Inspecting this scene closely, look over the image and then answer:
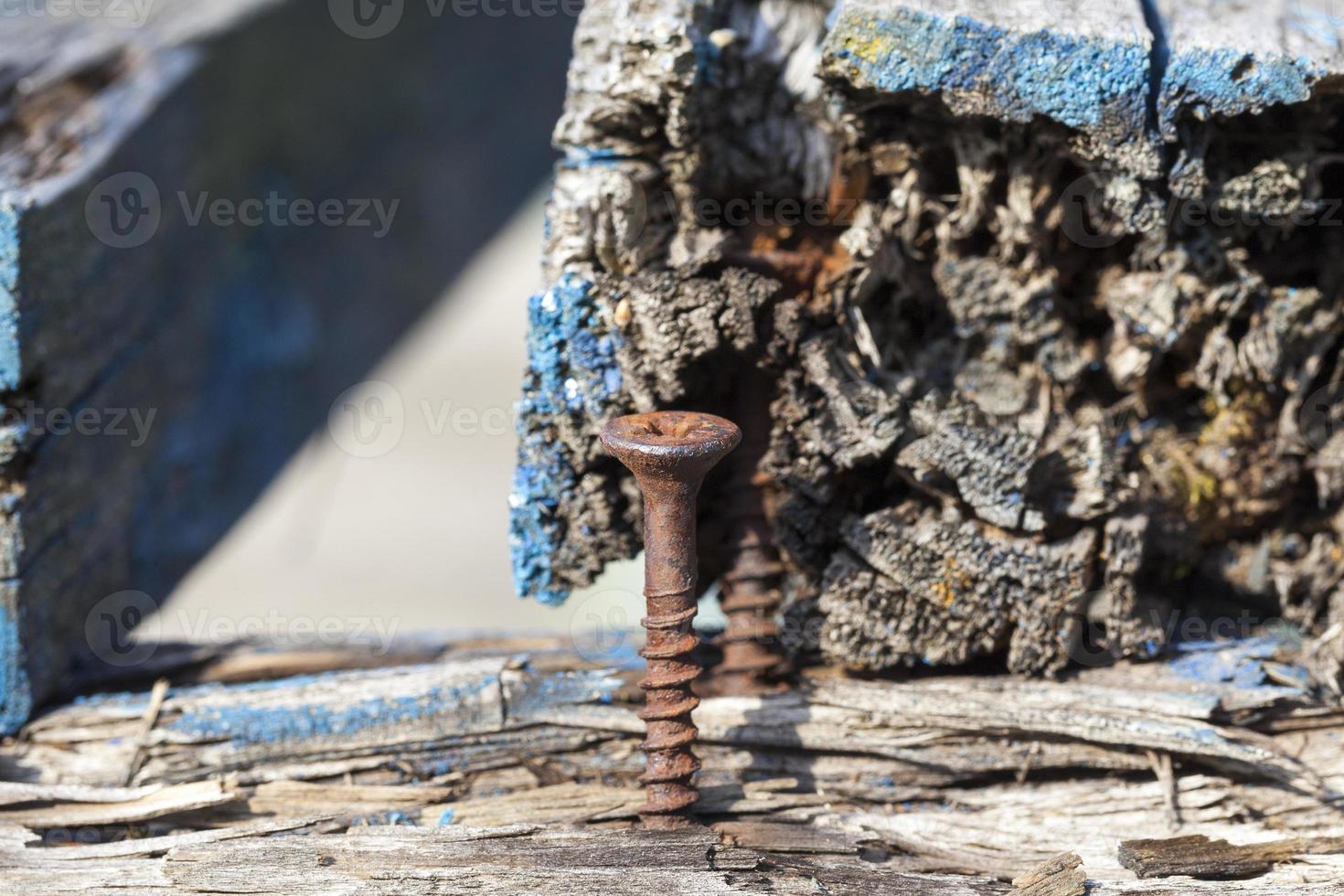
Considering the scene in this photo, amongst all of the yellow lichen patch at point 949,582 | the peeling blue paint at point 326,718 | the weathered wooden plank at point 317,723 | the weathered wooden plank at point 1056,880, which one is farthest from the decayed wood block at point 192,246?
the weathered wooden plank at point 1056,880

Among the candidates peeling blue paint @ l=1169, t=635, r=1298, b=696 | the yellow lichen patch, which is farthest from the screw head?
peeling blue paint @ l=1169, t=635, r=1298, b=696

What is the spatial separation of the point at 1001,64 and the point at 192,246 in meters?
2.47

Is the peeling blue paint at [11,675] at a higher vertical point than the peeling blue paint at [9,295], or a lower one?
lower

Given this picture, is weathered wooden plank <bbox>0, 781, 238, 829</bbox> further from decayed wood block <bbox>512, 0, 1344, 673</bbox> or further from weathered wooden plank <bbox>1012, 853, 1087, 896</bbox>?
weathered wooden plank <bbox>1012, 853, 1087, 896</bbox>

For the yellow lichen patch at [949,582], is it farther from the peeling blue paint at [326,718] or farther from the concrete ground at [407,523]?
the concrete ground at [407,523]

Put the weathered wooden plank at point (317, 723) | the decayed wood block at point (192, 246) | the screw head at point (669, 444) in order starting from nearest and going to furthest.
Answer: the screw head at point (669, 444), the weathered wooden plank at point (317, 723), the decayed wood block at point (192, 246)

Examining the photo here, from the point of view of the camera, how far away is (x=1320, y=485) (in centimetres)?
227

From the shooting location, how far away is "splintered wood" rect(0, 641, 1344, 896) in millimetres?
1838

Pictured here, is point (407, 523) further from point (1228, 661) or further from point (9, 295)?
point (1228, 661)

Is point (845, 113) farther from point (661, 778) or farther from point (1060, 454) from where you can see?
point (661, 778)

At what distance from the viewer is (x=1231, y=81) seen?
1.92 m

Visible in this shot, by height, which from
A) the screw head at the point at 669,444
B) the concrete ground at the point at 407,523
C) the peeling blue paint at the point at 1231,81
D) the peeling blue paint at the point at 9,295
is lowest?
the concrete ground at the point at 407,523

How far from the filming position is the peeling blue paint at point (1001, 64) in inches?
73.8

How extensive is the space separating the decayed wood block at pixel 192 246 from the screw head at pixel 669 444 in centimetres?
127
